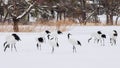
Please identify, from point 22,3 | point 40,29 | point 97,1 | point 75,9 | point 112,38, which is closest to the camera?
point 112,38

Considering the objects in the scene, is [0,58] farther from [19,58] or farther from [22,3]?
[22,3]

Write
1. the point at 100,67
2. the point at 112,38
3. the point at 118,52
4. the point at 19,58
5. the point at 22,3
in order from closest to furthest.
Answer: the point at 100,67, the point at 19,58, the point at 118,52, the point at 112,38, the point at 22,3

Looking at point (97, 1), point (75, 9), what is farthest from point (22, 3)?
point (97, 1)

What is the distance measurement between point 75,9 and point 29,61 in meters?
28.1

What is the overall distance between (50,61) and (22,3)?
19367mm

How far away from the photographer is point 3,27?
21078 mm

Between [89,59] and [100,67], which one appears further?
[89,59]

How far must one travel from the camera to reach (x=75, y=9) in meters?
36.7

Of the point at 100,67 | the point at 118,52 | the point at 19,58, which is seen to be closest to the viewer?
the point at 100,67

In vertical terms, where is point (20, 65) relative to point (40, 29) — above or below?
above

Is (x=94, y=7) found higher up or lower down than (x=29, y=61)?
lower down

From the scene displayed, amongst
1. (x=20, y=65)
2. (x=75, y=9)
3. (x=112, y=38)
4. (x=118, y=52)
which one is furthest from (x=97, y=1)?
(x=20, y=65)

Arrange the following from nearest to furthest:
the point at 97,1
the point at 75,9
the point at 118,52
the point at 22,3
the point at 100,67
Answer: the point at 100,67, the point at 118,52, the point at 22,3, the point at 75,9, the point at 97,1

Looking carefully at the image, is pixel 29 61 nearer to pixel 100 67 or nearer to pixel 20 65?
pixel 20 65
